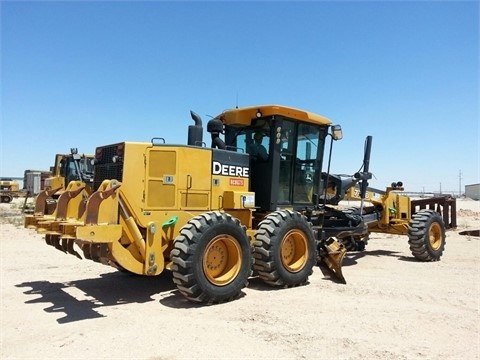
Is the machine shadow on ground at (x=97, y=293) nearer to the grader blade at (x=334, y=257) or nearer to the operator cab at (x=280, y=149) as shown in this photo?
the operator cab at (x=280, y=149)

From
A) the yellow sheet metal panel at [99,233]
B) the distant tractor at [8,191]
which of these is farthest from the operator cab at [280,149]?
the distant tractor at [8,191]

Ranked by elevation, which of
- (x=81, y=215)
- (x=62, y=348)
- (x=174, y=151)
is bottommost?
(x=62, y=348)

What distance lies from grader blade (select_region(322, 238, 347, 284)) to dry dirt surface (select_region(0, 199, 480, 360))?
0.82ft

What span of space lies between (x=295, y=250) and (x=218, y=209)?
164cm

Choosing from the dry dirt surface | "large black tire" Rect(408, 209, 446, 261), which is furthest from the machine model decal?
"large black tire" Rect(408, 209, 446, 261)

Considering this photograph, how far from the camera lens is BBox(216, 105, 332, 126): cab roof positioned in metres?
8.00

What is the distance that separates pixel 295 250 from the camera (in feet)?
25.8

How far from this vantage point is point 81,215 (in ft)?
21.3

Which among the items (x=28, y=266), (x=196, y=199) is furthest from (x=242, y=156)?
(x=28, y=266)

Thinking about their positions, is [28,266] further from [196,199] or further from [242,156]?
[242,156]

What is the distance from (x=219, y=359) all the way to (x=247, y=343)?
19.4 inches

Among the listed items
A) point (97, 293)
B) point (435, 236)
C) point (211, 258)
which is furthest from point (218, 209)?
point (435, 236)

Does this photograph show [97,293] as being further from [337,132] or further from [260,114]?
[337,132]

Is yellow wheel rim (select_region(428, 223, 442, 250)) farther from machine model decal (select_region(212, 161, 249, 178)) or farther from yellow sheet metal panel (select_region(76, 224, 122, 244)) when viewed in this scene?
yellow sheet metal panel (select_region(76, 224, 122, 244))
